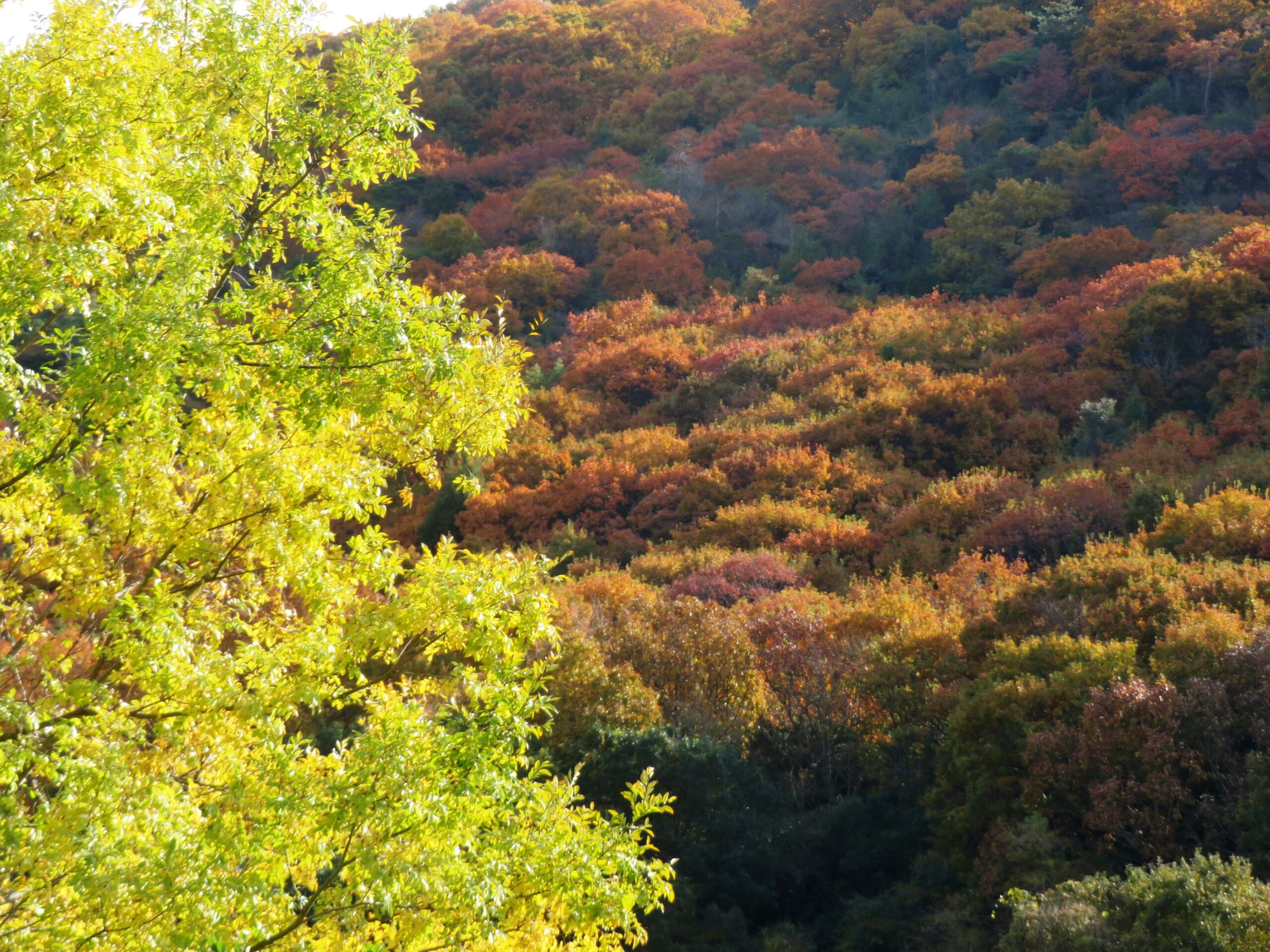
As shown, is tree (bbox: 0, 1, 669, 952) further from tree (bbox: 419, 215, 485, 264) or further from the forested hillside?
tree (bbox: 419, 215, 485, 264)

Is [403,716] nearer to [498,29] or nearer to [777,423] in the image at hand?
[777,423]

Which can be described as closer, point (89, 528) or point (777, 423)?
point (89, 528)

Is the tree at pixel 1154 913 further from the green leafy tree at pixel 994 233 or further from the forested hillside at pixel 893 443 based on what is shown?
the green leafy tree at pixel 994 233

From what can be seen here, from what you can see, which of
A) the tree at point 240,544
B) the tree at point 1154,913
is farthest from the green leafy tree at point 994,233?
the tree at point 240,544

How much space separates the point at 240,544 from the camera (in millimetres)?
4895

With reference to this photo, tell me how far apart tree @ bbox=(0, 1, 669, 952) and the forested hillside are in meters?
1.69

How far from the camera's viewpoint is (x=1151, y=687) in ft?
27.1

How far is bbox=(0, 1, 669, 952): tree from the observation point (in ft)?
12.6

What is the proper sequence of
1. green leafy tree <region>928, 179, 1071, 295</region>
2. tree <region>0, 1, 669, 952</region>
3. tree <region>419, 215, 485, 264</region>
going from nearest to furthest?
tree <region>0, 1, 669, 952</region> < green leafy tree <region>928, 179, 1071, 295</region> < tree <region>419, 215, 485, 264</region>

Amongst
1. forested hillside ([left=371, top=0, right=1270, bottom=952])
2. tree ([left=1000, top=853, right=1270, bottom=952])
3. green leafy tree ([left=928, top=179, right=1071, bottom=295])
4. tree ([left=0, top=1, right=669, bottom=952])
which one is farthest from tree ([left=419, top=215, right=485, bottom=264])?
tree ([left=1000, top=853, right=1270, bottom=952])

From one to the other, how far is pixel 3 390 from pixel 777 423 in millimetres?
17066

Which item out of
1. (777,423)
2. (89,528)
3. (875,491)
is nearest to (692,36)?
(777,423)

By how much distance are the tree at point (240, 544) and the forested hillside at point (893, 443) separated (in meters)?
1.69

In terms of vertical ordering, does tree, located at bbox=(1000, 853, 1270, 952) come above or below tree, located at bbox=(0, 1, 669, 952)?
below
